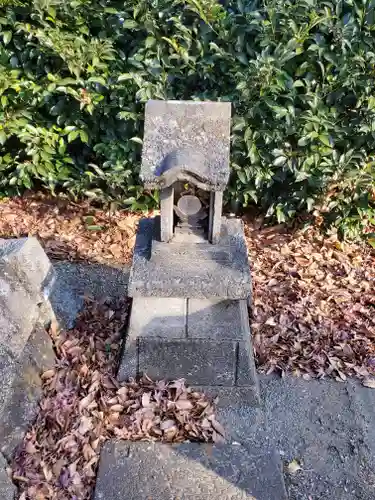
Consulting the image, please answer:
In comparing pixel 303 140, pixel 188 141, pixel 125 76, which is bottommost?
pixel 303 140

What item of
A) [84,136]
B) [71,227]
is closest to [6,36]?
[84,136]

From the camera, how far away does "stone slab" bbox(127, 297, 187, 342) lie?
107 inches

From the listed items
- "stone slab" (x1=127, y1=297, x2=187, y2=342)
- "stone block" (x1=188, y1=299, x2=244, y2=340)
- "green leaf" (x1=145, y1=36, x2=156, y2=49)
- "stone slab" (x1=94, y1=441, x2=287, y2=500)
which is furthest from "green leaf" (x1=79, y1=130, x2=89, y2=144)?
"stone slab" (x1=94, y1=441, x2=287, y2=500)

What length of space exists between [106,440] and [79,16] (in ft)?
10.6

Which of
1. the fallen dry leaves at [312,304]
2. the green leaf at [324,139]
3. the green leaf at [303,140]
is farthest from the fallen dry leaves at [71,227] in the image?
the green leaf at [324,139]

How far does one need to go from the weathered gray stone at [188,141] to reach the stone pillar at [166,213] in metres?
0.18

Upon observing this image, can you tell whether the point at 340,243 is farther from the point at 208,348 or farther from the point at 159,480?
the point at 159,480

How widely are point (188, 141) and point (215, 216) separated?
431mm

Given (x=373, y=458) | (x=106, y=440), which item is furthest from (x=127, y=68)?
(x=373, y=458)

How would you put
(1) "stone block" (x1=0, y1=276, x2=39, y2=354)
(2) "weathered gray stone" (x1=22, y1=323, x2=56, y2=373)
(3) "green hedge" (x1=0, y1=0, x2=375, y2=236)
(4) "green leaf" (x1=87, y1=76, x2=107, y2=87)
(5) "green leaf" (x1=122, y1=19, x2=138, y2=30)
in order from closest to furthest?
1. (1) "stone block" (x1=0, y1=276, x2=39, y2=354)
2. (2) "weathered gray stone" (x1=22, y1=323, x2=56, y2=373)
3. (3) "green hedge" (x1=0, y1=0, x2=375, y2=236)
4. (5) "green leaf" (x1=122, y1=19, x2=138, y2=30)
5. (4) "green leaf" (x1=87, y1=76, x2=107, y2=87)

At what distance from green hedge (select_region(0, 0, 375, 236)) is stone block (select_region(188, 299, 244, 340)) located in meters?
1.65

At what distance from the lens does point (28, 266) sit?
2.92m

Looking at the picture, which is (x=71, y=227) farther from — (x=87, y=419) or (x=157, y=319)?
(x=87, y=419)

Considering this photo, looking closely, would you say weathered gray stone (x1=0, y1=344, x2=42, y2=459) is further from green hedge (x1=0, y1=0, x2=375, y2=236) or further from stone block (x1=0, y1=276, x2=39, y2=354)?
green hedge (x1=0, y1=0, x2=375, y2=236)
